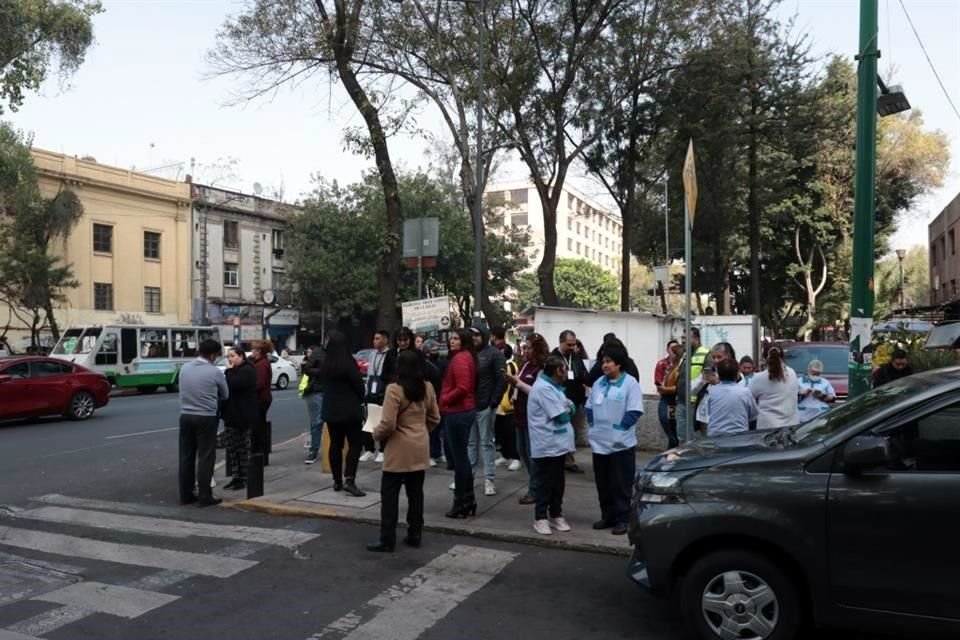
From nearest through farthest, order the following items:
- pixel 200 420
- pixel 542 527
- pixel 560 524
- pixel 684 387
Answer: pixel 542 527 → pixel 560 524 → pixel 200 420 → pixel 684 387

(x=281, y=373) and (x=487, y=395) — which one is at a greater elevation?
(x=487, y=395)

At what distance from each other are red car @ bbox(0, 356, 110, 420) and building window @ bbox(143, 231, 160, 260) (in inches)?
847

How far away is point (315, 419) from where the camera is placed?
10203 millimetres

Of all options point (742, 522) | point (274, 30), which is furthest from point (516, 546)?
point (274, 30)

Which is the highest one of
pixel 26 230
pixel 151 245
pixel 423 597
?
pixel 151 245

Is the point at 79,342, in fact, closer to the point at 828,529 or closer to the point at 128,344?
the point at 128,344

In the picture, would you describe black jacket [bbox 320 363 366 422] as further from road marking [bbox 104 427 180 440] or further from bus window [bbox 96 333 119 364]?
bus window [bbox 96 333 119 364]

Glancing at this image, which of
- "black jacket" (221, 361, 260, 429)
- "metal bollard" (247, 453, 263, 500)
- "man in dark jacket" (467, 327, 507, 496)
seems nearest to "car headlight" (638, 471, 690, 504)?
"man in dark jacket" (467, 327, 507, 496)

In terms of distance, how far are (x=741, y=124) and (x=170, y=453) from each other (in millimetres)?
16277

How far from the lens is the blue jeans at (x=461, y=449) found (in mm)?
7066

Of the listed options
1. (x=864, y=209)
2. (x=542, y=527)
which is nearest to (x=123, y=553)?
(x=542, y=527)

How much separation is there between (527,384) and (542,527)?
197cm

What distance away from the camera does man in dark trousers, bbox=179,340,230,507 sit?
7.66m

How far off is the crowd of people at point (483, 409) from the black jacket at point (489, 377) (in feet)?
0.04
